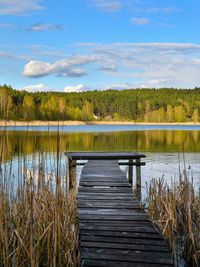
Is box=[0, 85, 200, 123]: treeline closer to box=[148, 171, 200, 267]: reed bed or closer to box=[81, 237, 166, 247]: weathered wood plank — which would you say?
box=[148, 171, 200, 267]: reed bed

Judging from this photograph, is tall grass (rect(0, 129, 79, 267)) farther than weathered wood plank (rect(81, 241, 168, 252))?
No

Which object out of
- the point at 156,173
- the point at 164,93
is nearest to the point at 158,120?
the point at 164,93

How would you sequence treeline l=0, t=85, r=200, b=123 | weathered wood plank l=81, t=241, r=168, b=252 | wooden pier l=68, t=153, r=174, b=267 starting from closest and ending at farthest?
wooden pier l=68, t=153, r=174, b=267 → weathered wood plank l=81, t=241, r=168, b=252 → treeline l=0, t=85, r=200, b=123

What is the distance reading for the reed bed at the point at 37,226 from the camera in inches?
143

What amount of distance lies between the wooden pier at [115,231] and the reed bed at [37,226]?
0.21m

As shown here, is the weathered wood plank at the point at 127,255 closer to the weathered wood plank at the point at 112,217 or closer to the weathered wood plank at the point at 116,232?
the weathered wood plank at the point at 116,232

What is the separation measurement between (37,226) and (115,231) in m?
0.89

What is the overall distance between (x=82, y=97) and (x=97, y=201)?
11725cm

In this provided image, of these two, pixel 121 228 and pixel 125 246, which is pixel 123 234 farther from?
pixel 125 246

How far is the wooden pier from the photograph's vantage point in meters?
3.77

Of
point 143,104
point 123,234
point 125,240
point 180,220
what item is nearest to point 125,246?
point 125,240

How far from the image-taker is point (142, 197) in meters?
10.3

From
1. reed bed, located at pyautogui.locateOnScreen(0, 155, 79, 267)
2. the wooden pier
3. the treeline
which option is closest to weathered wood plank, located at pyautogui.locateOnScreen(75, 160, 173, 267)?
the wooden pier

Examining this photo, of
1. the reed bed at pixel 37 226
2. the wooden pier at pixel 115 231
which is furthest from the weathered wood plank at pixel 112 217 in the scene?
the reed bed at pixel 37 226
